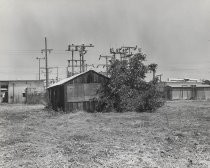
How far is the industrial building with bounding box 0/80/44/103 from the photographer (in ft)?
179

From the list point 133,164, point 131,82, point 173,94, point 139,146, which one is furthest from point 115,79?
point 173,94

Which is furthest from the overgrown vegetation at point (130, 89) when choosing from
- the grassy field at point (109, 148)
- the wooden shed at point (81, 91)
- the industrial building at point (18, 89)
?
the industrial building at point (18, 89)

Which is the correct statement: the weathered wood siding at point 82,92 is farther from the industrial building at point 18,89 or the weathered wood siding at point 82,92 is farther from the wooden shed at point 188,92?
the wooden shed at point 188,92

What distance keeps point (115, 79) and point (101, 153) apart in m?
18.2

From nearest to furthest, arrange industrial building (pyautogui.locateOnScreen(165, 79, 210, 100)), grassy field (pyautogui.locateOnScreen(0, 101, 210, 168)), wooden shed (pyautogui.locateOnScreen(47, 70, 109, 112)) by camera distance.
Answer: grassy field (pyautogui.locateOnScreen(0, 101, 210, 168)) → wooden shed (pyautogui.locateOnScreen(47, 70, 109, 112)) → industrial building (pyautogui.locateOnScreen(165, 79, 210, 100))

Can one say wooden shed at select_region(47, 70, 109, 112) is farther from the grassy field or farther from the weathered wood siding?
the grassy field

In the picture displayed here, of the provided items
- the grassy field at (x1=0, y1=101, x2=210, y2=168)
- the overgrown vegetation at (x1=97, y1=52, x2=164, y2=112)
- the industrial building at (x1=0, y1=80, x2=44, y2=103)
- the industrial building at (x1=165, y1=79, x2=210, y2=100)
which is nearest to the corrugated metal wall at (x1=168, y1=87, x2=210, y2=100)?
the industrial building at (x1=165, y1=79, x2=210, y2=100)

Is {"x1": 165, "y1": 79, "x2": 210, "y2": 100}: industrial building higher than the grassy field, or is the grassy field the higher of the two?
{"x1": 165, "y1": 79, "x2": 210, "y2": 100}: industrial building

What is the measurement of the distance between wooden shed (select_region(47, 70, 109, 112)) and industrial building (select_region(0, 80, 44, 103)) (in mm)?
26099

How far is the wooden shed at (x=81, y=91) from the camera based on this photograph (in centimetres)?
2825

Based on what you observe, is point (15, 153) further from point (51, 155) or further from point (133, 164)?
point (133, 164)

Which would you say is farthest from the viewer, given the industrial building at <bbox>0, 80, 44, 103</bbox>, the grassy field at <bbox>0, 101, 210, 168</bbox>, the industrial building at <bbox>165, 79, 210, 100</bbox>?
the industrial building at <bbox>165, 79, 210, 100</bbox>

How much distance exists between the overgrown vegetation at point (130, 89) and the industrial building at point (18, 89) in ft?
87.6

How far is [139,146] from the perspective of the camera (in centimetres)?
1197
